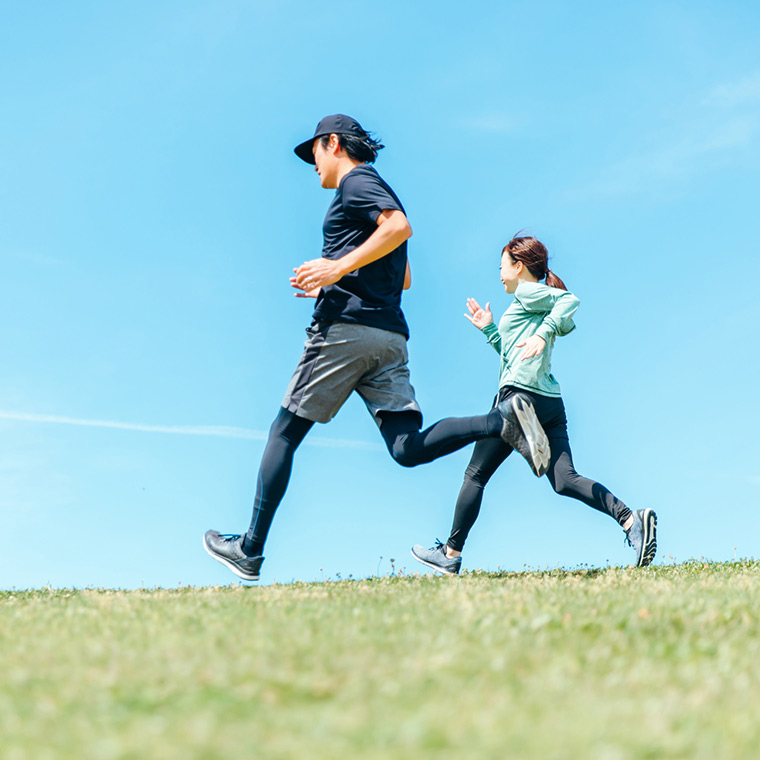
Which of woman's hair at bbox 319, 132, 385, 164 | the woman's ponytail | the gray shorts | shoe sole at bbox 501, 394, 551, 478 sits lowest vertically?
shoe sole at bbox 501, 394, 551, 478

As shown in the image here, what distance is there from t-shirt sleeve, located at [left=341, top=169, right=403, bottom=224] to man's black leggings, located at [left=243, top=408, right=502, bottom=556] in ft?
5.53

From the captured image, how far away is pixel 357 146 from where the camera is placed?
24.8ft

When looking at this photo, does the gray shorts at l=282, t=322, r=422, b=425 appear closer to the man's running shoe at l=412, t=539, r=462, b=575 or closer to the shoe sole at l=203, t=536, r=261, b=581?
the shoe sole at l=203, t=536, r=261, b=581

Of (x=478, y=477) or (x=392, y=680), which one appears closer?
(x=392, y=680)

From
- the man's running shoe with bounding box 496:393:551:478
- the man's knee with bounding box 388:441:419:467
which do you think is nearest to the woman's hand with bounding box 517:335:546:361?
the man's running shoe with bounding box 496:393:551:478

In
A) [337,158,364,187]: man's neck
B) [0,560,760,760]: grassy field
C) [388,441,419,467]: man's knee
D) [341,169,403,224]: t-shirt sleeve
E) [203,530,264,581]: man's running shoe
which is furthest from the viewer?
[203,530,264,581]: man's running shoe

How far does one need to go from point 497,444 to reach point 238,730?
19.1 feet

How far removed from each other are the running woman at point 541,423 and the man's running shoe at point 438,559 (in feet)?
0.03

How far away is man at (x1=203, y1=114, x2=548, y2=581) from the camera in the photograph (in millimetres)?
7031

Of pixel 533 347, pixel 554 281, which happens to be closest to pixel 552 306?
pixel 554 281

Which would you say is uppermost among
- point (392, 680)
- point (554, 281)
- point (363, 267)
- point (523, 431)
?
point (554, 281)

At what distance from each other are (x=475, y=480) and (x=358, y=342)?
235 cm

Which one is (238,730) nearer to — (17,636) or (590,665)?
(590,665)

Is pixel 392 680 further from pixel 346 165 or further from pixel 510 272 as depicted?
pixel 510 272
